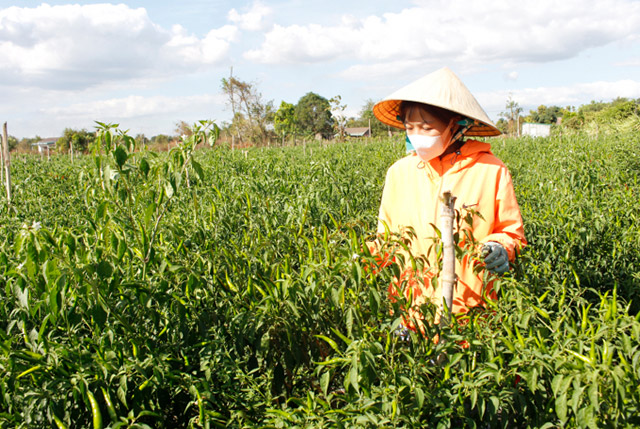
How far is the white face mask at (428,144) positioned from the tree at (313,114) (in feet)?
199

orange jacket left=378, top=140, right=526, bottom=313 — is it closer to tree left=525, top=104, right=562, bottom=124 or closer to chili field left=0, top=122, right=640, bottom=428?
chili field left=0, top=122, right=640, bottom=428

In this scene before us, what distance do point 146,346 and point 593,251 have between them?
3.01 m

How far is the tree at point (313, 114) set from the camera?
2613 inches

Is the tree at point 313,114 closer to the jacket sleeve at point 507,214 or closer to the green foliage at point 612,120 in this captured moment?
the green foliage at point 612,120

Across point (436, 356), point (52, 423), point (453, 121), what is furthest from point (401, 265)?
point (52, 423)

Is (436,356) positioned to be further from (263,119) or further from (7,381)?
(263,119)

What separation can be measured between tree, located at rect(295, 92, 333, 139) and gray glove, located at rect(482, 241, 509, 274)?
60.9 m

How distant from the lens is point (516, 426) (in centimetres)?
149

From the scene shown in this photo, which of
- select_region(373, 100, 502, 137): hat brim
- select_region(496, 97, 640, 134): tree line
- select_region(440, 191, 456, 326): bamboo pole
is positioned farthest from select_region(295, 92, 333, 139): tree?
select_region(440, 191, 456, 326): bamboo pole

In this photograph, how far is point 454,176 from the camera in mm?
1983

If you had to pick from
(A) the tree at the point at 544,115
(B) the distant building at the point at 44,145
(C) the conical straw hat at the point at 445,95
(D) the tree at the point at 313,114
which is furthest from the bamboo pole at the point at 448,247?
(A) the tree at the point at 544,115

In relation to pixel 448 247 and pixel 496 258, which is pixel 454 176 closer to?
pixel 496 258

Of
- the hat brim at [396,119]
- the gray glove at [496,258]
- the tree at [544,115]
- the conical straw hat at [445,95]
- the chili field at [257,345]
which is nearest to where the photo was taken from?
the chili field at [257,345]

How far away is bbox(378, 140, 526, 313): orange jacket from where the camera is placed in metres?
1.91
